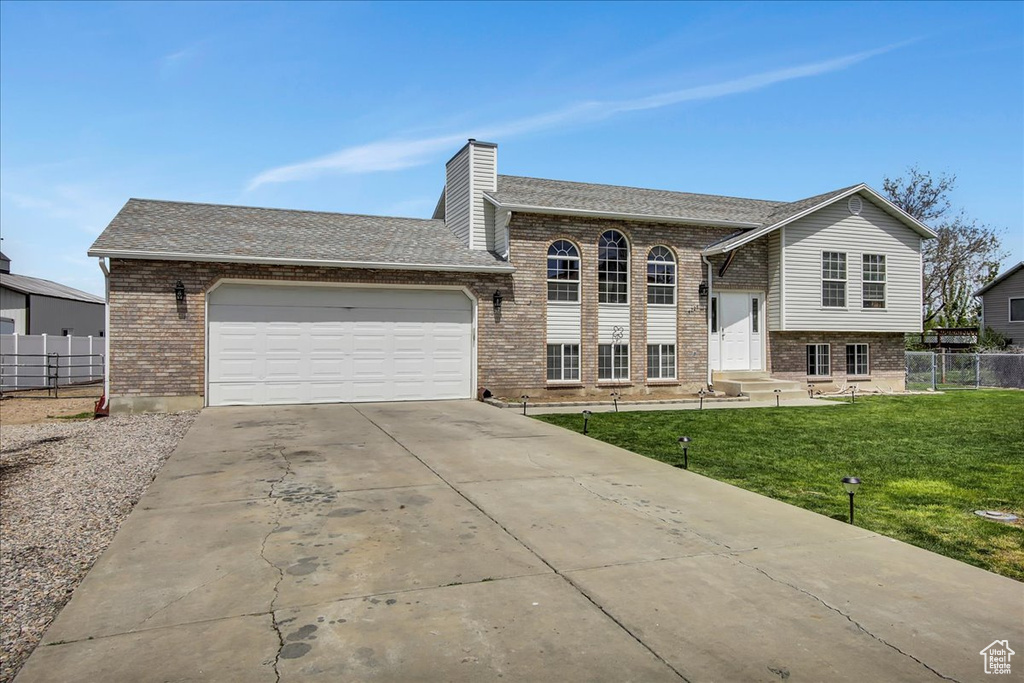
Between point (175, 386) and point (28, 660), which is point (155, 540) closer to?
point (28, 660)

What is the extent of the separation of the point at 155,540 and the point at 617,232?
15095mm

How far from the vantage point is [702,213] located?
19688 mm

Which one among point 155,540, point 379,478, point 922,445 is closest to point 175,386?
point 379,478

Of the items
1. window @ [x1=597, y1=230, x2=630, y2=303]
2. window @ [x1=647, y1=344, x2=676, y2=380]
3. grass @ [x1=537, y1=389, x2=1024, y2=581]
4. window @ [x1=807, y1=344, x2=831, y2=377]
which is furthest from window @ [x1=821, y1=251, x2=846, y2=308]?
window @ [x1=597, y1=230, x2=630, y2=303]

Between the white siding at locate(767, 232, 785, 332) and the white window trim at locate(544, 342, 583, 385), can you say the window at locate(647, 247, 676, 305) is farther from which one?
the white siding at locate(767, 232, 785, 332)

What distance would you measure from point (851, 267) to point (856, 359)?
307cm

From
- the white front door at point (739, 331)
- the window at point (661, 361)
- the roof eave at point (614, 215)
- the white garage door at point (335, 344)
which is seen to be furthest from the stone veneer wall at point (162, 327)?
the white front door at point (739, 331)

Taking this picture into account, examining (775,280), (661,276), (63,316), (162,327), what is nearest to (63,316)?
(63,316)

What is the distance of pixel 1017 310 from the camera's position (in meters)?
31.6

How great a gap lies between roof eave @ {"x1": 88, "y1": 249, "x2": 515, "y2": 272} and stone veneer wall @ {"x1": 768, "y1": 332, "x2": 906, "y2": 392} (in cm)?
915

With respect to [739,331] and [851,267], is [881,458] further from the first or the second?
[851,267]

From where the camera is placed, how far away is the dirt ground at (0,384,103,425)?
1488cm

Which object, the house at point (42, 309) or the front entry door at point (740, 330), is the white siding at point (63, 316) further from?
the front entry door at point (740, 330)

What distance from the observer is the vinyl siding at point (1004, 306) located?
1236 inches
